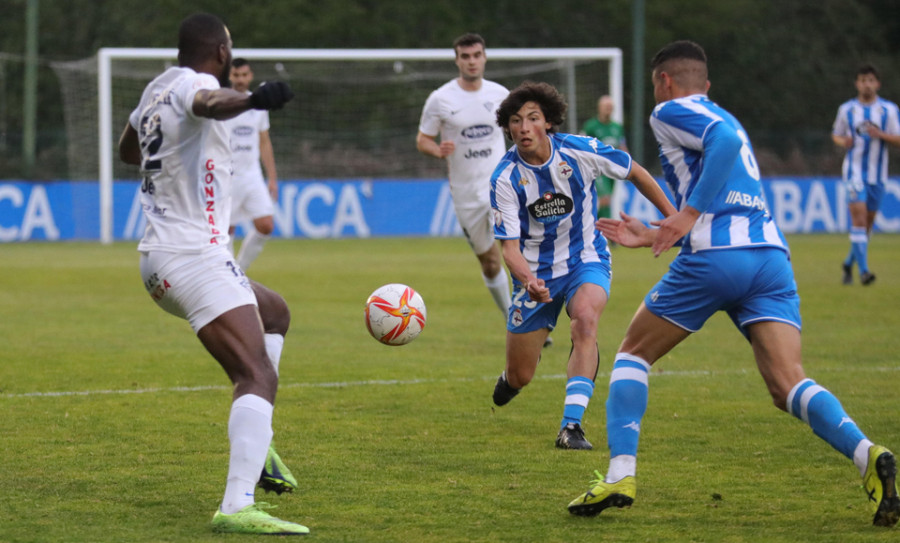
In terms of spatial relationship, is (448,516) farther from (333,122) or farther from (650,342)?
(333,122)

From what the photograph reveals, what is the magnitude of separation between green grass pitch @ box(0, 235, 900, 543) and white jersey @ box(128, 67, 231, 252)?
3.84 feet

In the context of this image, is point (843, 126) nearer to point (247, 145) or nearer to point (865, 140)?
point (865, 140)

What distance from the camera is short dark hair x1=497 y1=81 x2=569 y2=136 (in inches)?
277

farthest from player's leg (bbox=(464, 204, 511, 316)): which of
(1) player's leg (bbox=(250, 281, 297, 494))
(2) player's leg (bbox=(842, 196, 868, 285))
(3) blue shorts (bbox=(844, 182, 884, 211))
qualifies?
(3) blue shorts (bbox=(844, 182, 884, 211))

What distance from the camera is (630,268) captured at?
64.2 feet

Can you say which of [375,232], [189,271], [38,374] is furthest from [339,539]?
[375,232]

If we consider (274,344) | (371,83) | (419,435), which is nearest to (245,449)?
(274,344)

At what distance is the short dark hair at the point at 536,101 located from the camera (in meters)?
7.02

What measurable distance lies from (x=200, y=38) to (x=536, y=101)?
2.44m

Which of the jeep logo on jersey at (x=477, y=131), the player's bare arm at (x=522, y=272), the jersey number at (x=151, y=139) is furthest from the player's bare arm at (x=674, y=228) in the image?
the jeep logo on jersey at (x=477, y=131)

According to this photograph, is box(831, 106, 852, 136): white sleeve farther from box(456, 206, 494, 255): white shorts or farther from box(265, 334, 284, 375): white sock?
box(265, 334, 284, 375): white sock

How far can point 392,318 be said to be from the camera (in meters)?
7.34

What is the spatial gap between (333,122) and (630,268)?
15.1 m

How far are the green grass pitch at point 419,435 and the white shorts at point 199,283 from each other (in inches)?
34.5
